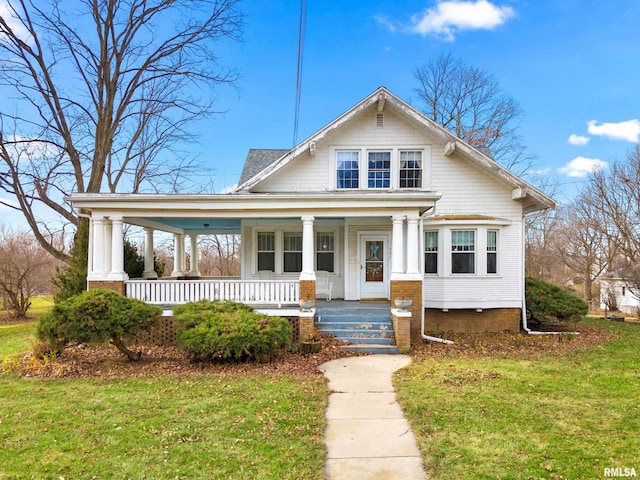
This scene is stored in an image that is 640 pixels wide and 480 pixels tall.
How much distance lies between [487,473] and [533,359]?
18.9 feet

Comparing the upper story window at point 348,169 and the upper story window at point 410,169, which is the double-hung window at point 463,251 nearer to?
the upper story window at point 410,169

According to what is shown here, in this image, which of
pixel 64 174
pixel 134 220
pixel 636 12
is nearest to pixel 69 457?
pixel 134 220

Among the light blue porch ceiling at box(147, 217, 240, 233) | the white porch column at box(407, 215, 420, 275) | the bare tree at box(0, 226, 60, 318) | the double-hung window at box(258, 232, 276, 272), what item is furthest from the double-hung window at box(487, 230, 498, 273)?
the bare tree at box(0, 226, 60, 318)

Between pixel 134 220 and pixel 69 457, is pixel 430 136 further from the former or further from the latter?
pixel 69 457

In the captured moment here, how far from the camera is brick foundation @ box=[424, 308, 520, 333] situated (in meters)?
12.1

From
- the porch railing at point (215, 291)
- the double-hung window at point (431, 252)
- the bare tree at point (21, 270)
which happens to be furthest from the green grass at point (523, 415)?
the bare tree at point (21, 270)

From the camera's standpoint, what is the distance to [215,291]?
34.1ft

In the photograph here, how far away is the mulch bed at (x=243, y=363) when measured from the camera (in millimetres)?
7602

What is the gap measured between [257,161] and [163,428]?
11.0 meters

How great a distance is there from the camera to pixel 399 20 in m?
16.5

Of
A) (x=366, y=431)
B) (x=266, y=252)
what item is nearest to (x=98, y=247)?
(x=266, y=252)

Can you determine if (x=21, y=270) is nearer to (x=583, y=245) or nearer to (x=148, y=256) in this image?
(x=148, y=256)

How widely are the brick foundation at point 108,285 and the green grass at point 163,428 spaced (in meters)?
3.26

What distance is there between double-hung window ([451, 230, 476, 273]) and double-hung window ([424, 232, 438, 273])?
50 cm
